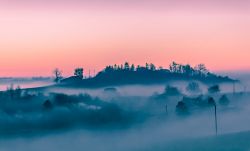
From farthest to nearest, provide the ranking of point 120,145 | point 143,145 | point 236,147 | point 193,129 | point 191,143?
point 193,129 → point 120,145 → point 143,145 → point 191,143 → point 236,147

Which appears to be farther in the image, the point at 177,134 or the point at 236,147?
the point at 177,134

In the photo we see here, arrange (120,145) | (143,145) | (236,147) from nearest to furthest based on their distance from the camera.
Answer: (236,147) < (143,145) < (120,145)

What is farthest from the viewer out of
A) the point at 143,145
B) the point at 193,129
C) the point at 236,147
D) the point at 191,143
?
the point at 193,129

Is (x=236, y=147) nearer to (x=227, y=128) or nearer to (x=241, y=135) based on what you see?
(x=241, y=135)

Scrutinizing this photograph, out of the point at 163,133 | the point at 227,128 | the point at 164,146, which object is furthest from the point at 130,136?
the point at 164,146

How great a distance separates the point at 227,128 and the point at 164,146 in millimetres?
44365

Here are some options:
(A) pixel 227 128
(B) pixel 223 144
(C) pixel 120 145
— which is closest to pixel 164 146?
(B) pixel 223 144

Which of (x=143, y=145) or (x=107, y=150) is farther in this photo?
(x=107, y=150)

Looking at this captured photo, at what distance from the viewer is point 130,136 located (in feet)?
655

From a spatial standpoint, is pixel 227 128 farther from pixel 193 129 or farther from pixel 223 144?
pixel 223 144

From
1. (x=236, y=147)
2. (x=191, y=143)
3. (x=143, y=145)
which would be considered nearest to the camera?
(x=236, y=147)

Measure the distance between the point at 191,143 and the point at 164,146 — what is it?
25.8 ft

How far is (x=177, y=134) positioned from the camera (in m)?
184

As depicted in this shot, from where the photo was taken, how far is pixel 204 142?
142250 millimetres
